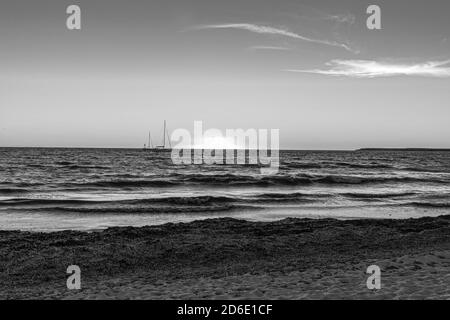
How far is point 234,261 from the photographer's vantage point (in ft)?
37.4

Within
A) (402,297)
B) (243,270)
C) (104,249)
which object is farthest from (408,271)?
(104,249)

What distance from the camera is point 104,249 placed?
40.6ft

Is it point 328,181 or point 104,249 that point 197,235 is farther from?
point 328,181

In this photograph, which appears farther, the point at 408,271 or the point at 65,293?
the point at 408,271

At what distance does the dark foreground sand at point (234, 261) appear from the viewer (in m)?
8.55

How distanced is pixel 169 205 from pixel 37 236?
35.9ft

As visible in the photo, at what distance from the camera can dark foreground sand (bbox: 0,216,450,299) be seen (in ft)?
28.0

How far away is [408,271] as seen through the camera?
9.47 m

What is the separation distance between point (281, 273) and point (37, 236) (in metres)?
8.53

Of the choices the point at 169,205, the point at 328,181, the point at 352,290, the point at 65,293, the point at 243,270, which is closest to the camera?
the point at 352,290
